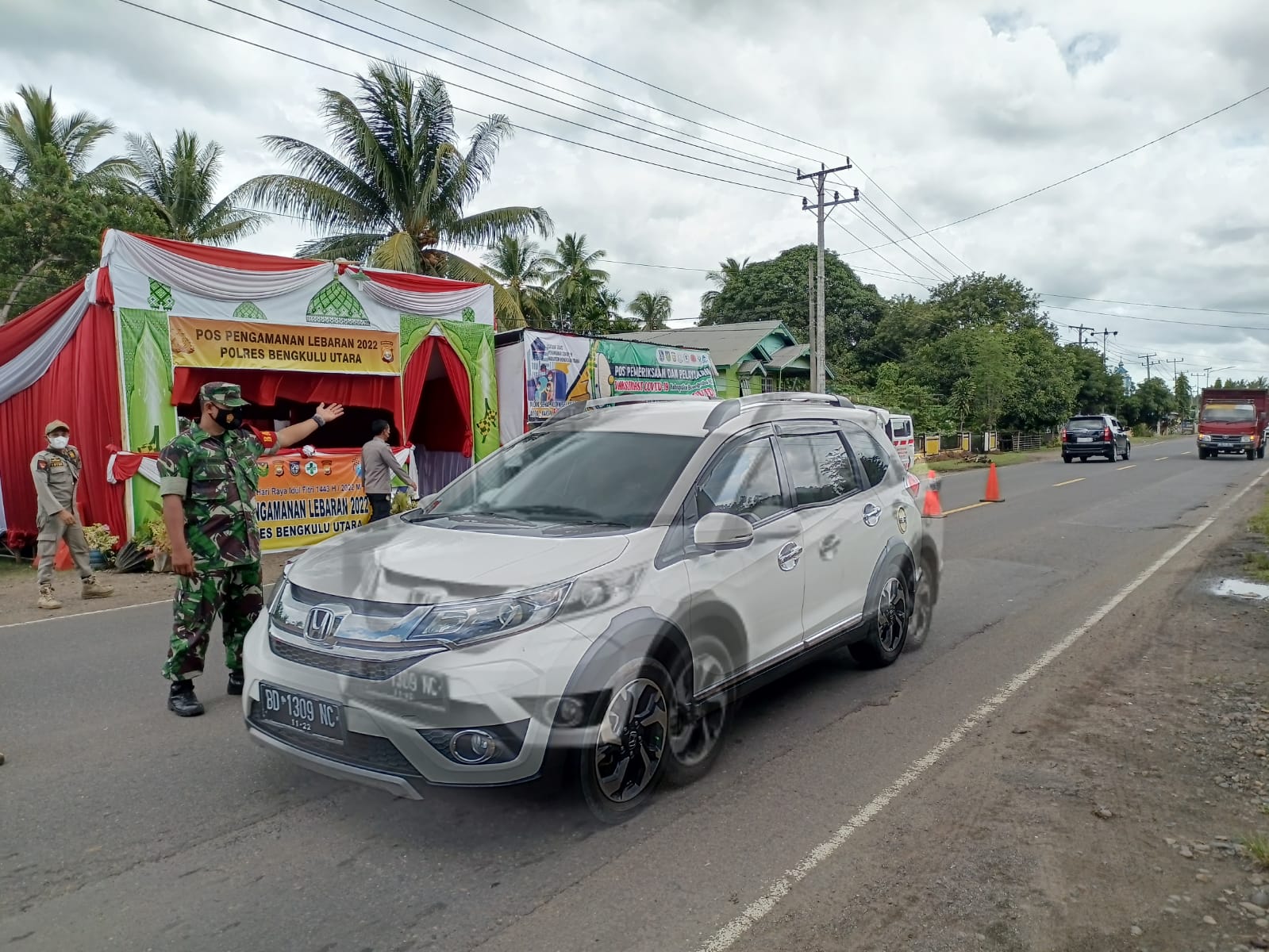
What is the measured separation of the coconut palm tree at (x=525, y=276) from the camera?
32125 millimetres

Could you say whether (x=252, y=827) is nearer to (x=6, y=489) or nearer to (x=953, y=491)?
(x=6, y=489)

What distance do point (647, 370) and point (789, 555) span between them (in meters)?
13.7

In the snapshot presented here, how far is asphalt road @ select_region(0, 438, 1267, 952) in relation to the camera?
2955 millimetres

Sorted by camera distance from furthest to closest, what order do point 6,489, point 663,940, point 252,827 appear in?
1. point 6,489
2. point 252,827
3. point 663,940

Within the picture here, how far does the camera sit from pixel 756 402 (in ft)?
16.6

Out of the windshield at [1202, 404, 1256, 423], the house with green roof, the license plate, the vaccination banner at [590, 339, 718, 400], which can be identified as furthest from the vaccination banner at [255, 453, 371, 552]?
the windshield at [1202, 404, 1256, 423]

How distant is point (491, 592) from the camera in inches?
132

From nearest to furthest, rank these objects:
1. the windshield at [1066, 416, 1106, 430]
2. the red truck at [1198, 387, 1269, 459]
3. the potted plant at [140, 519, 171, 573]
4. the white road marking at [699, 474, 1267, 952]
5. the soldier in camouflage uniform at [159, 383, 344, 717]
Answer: the white road marking at [699, 474, 1267, 952], the soldier in camouflage uniform at [159, 383, 344, 717], the potted plant at [140, 519, 171, 573], the windshield at [1066, 416, 1106, 430], the red truck at [1198, 387, 1269, 459]

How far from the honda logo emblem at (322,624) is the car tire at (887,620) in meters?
3.29

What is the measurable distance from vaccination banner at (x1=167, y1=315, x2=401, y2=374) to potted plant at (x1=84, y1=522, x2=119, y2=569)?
2263 millimetres

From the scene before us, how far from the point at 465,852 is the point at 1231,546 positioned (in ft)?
36.7

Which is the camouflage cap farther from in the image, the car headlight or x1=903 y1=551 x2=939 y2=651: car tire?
x1=903 y1=551 x2=939 y2=651: car tire

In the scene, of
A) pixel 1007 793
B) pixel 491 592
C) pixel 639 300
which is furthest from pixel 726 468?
pixel 639 300

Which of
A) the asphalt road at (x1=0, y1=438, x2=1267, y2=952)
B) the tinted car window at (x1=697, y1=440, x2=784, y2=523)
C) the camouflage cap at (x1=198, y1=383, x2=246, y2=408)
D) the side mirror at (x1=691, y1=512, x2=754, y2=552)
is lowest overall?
the asphalt road at (x1=0, y1=438, x2=1267, y2=952)
